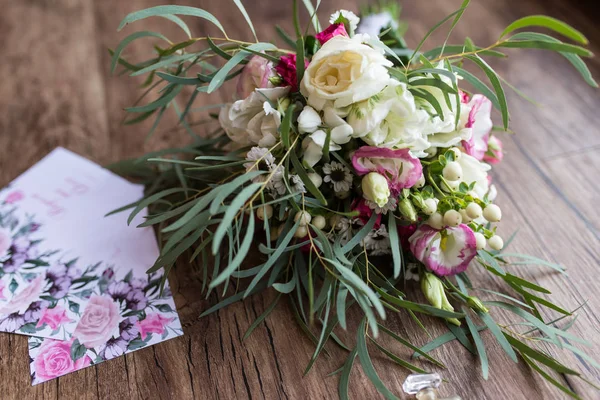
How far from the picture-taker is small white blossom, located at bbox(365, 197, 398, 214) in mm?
673

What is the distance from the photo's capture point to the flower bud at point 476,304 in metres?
0.70

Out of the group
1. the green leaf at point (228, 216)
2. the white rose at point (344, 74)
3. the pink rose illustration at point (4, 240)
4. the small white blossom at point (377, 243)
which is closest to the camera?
the green leaf at point (228, 216)

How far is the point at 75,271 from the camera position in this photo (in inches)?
31.7

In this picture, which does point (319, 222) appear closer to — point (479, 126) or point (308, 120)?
point (308, 120)

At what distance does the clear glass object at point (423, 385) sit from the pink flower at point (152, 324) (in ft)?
1.07

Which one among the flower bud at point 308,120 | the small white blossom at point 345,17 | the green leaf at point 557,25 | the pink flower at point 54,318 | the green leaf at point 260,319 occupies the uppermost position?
the green leaf at point 557,25

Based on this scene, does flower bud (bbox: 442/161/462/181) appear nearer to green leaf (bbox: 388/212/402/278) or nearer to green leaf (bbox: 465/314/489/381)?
green leaf (bbox: 388/212/402/278)

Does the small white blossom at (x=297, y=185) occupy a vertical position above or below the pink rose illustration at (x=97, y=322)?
above

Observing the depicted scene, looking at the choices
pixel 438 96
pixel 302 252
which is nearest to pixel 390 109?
pixel 438 96

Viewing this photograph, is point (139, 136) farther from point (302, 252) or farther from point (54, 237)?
point (302, 252)

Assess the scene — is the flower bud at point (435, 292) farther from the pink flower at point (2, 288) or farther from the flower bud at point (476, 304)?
the pink flower at point (2, 288)

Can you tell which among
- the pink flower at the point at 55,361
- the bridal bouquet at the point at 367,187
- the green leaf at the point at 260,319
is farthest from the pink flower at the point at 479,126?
the pink flower at the point at 55,361

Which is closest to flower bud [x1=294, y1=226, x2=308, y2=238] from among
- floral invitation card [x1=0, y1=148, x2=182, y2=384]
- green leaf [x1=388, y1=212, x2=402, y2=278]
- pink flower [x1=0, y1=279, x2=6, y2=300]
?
green leaf [x1=388, y1=212, x2=402, y2=278]

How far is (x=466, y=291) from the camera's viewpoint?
0.75m
